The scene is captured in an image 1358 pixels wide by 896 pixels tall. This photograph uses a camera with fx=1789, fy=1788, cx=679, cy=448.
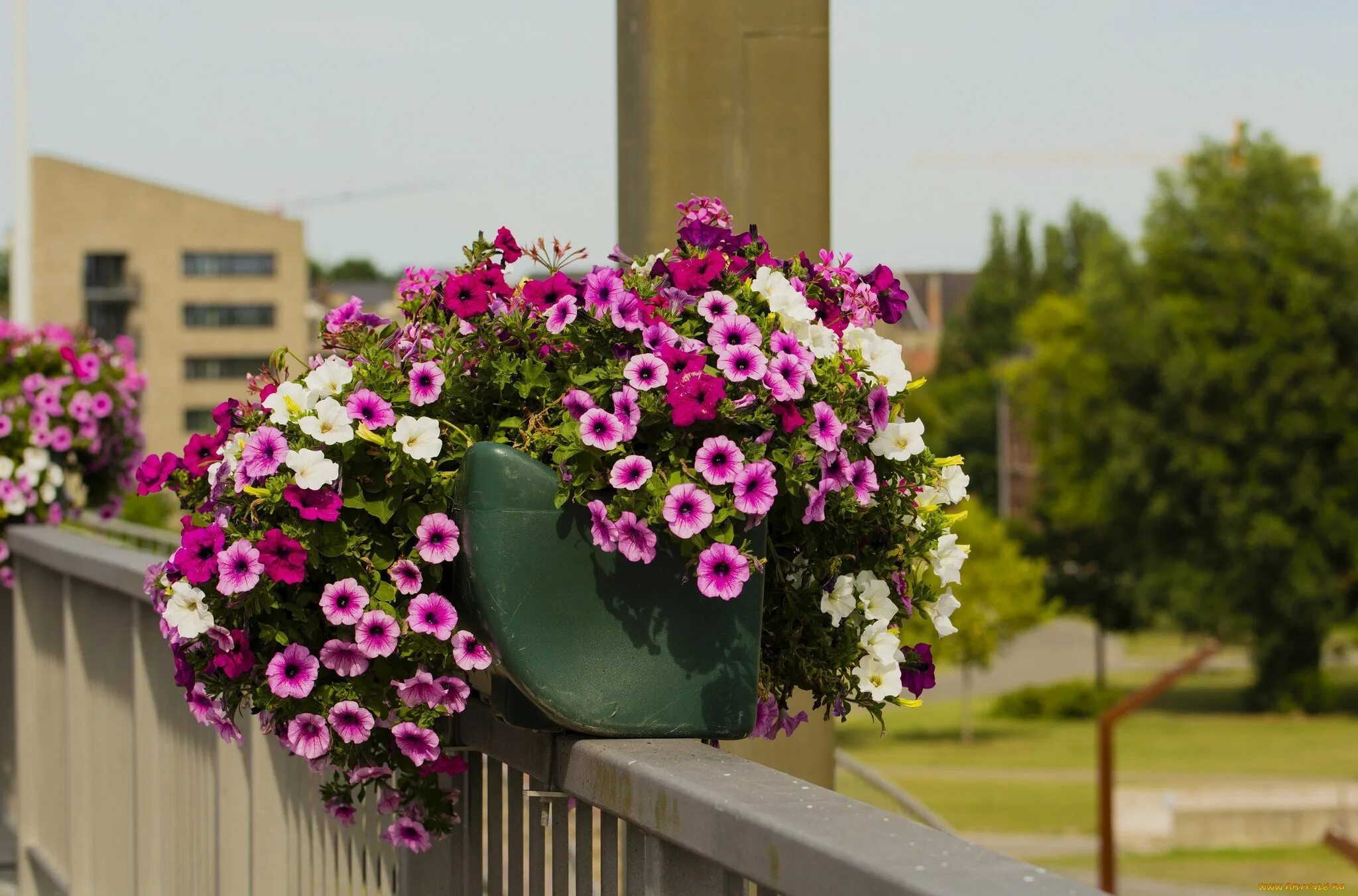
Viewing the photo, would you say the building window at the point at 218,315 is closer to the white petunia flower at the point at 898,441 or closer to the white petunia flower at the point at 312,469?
the white petunia flower at the point at 312,469

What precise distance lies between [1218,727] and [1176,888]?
23.3m

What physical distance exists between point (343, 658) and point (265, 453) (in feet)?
0.95

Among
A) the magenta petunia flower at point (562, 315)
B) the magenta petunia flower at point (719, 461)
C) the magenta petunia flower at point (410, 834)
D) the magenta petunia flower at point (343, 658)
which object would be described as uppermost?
the magenta petunia flower at point (562, 315)

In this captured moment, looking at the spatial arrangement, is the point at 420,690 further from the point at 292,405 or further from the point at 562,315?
the point at 562,315

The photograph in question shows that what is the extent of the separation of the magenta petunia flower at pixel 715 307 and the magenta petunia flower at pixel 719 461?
0.66 ft

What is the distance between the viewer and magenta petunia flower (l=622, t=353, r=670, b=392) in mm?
2193

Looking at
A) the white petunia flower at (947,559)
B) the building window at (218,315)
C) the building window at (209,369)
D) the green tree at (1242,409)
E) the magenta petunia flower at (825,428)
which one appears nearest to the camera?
the magenta petunia flower at (825,428)

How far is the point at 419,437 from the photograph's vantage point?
7.67ft

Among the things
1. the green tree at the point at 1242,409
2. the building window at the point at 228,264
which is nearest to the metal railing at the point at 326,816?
the green tree at the point at 1242,409

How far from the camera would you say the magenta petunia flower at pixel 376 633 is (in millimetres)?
2314

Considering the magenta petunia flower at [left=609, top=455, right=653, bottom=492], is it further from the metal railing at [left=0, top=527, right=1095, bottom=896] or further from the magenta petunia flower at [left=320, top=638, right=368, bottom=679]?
the magenta petunia flower at [left=320, top=638, right=368, bottom=679]

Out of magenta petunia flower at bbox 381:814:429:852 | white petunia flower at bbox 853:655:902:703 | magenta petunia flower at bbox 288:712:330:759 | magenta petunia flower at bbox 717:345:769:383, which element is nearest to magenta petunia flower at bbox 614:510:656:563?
magenta petunia flower at bbox 717:345:769:383

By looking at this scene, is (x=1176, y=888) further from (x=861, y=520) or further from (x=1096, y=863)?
(x=861, y=520)

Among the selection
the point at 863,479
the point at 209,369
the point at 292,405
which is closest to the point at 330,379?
the point at 292,405
